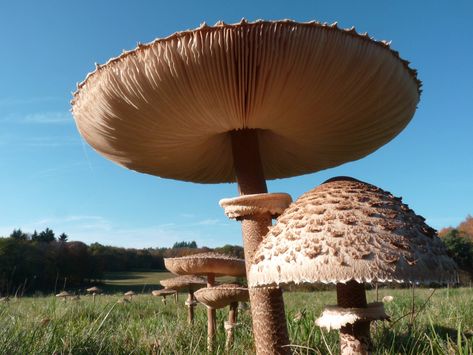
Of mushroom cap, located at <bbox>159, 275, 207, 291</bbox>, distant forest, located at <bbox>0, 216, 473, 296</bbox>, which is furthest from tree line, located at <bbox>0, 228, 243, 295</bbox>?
mushroom cap, located at <bbox>159, 275, 207, 291</bbox>

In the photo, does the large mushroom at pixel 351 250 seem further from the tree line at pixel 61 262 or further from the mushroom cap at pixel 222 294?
the tree line at pixel 61 262

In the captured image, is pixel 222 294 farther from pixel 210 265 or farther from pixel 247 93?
pixel 247 93

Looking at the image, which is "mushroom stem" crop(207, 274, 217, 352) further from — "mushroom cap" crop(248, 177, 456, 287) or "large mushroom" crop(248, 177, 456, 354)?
"mushroom cap" crop(248, 177, 456, 287)

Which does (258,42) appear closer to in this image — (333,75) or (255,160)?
(333,75)

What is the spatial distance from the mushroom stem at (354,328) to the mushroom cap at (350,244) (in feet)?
1.51

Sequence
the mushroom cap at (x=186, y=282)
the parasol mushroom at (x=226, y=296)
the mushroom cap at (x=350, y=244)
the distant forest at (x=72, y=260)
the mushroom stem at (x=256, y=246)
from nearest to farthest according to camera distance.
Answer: the mushroom cap at (x=350, y=244), the mushroom stem at (x=256, y=246), the parasol mushroom at (x=226, y=296), the mushroom cap at (x=186, y=282), the distant forest at (x=72, y=260)

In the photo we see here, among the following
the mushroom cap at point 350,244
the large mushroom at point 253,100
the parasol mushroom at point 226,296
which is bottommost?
the parasol mushroom at point 226,296

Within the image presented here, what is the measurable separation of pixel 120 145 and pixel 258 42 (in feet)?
5.78

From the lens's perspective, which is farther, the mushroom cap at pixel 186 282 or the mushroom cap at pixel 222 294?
the mushroom cap at pixel 186 282

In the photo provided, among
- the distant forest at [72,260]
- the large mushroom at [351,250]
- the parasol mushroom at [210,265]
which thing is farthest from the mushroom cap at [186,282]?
the distant forest at [72,260]

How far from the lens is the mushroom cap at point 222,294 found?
3.71m

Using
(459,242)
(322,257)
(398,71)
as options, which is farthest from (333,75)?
(459,242)

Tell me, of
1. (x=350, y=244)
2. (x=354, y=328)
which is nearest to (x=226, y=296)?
(x=354, y=328)

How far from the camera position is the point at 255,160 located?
3311mm
